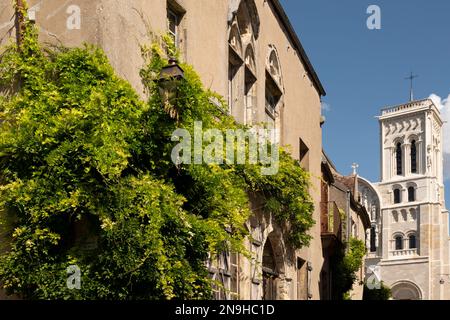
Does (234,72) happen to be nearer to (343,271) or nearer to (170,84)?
(170,84)

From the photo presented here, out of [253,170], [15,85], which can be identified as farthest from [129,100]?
[253,170]

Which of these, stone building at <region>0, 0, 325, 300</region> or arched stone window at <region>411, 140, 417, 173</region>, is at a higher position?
arched stone window at <region>411, 140, 417, 173</region>

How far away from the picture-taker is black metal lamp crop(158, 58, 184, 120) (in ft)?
28.7

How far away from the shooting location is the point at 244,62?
44.8ft

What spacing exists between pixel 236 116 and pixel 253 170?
1.81m

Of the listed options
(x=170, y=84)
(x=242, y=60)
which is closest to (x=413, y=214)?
(x=242, y=60)

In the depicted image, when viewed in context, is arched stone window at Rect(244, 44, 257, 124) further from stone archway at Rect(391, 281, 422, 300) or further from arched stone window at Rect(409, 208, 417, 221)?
arched stone window at Rect(409, 208, 417, 221)

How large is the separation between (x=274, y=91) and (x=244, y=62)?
238cm

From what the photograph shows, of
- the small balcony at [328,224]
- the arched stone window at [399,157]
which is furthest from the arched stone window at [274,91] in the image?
the arched stone window at [399,157]

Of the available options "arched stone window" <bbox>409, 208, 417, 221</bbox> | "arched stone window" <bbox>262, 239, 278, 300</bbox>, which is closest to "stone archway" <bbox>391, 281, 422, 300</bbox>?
"arched stone window" <bbox>409, 208, 417, 221</bbox>

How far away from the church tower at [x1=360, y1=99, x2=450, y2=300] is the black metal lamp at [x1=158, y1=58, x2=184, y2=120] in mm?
72022

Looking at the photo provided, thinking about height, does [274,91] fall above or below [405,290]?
above

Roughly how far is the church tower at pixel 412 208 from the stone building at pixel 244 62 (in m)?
62.1
